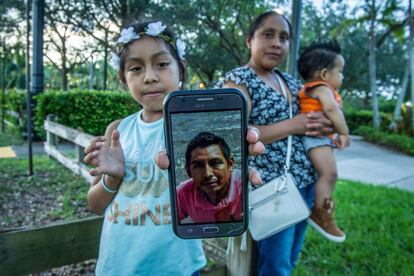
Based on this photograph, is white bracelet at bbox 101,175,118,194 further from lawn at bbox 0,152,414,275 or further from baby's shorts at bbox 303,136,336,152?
lawn at bbox 0,152,414,275

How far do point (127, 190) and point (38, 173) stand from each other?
4.63m

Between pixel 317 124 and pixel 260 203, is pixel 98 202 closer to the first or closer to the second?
pixel 260 203

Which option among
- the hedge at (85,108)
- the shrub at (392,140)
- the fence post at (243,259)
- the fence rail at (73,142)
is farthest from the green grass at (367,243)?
the shrub at (392,140)

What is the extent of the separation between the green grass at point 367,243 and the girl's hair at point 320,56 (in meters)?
1.50

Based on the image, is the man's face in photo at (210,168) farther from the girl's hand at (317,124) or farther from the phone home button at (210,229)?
the girl's hand at (317,124)

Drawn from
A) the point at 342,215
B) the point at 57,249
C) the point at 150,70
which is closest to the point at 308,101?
the point at 150,70

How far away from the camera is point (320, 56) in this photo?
6.37 ft

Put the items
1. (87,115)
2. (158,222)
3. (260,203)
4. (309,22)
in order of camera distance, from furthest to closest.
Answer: (309,22)
(87,115)
(260,203)
(158,222)

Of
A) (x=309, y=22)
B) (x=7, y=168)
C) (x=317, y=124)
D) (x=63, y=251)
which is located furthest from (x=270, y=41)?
(x=309, y=22)

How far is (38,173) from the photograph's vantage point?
5188 mm

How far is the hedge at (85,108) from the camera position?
7.89 meters

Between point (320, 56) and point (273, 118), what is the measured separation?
638 mm

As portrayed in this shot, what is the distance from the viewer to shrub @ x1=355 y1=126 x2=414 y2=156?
9.59m

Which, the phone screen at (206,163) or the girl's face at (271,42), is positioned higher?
the girl's face at (271,42)
